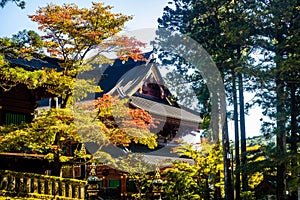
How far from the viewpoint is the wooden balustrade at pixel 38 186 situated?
12.0 metres

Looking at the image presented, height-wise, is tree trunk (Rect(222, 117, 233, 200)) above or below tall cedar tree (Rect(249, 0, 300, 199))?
below

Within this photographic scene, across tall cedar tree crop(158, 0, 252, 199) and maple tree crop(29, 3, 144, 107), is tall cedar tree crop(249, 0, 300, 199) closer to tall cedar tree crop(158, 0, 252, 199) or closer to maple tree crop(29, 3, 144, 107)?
tall cedar tree crop(158, 0, 252, 199)

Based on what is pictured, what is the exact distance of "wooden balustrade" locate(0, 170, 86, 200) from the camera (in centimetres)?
1195

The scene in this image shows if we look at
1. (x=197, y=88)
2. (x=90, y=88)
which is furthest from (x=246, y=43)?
(x=90, y=88)

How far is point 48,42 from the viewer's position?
1358cm

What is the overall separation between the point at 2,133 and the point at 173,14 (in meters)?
8.82

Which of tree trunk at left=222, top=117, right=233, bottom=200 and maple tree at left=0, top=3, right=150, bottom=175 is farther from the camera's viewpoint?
tree trunk at left=222, top=117, right=233, bottom=200

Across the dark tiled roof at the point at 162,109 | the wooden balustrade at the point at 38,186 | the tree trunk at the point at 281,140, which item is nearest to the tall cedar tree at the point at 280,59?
the tree trunk at the point at 281,140

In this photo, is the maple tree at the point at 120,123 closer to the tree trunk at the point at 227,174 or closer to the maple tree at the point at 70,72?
the maple tree at the point at 70,72

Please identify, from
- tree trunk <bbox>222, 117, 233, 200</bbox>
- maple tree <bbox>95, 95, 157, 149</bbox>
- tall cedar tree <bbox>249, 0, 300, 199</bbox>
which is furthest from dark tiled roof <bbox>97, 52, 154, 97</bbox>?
tall cedar tree <bbox>249, 0, 300, 199</bbox>

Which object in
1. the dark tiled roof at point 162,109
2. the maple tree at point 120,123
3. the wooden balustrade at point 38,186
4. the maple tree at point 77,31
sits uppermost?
the maple tree at point 77,31

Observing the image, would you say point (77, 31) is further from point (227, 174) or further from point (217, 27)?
point (227, 174)

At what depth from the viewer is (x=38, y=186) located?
12.8 metres

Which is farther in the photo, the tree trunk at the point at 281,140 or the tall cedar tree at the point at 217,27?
the tall cedar tree at the point at 217,27
